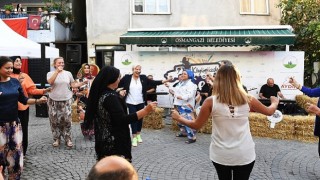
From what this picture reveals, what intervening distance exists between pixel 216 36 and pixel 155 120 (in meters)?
3.88

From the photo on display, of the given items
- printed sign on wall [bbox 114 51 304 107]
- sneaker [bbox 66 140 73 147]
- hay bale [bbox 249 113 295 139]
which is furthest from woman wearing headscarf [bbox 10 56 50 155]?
printed sign on wall [bbox 114 51 304 107]

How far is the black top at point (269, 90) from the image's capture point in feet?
38.3

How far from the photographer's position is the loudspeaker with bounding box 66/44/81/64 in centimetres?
1861

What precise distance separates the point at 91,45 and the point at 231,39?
25.4ft

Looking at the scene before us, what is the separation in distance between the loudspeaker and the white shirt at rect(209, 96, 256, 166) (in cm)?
1547

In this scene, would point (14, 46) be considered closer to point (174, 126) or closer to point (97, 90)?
point (97, 90)

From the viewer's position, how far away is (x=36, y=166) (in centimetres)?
707

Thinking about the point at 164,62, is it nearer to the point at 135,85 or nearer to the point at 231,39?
the point at 231,39

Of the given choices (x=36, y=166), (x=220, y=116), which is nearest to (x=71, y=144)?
(x=36, y=166)

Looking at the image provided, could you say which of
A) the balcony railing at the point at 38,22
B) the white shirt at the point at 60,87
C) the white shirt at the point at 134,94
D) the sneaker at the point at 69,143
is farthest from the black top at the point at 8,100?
the balcony railing at the point at 38,22

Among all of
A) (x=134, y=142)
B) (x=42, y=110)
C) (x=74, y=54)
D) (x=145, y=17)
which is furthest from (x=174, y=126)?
(x=74, y=54)

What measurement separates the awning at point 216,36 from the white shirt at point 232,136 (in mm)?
8887

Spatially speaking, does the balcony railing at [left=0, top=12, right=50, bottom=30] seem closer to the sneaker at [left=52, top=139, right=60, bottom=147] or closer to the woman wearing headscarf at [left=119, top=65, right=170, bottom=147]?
the woman wearing headscarf at [left=119, top=65, right=170, bottom=147]

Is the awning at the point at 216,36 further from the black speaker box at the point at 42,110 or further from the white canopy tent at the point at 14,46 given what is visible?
the white canopy tent at the point at 14,46
